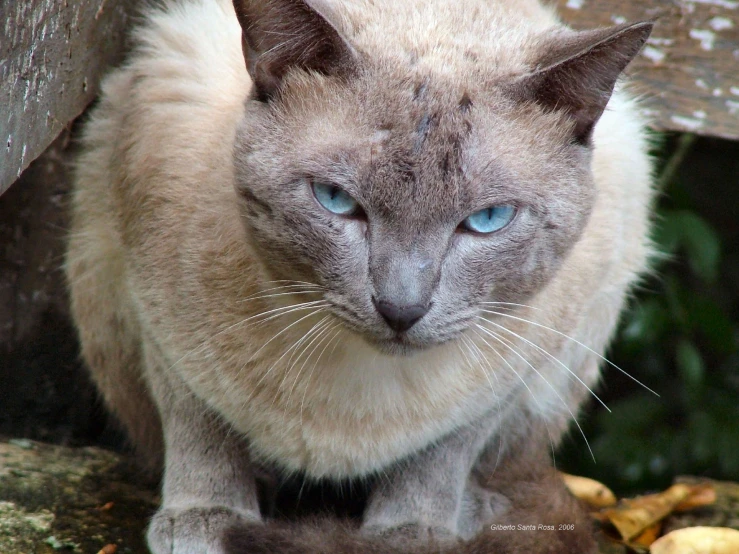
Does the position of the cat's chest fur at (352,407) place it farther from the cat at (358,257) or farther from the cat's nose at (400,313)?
the cat's nose at (400,313)

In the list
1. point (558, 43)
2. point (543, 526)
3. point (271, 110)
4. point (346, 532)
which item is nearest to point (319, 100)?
point (271, 110)

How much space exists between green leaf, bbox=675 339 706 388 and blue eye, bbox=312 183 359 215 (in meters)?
1.88

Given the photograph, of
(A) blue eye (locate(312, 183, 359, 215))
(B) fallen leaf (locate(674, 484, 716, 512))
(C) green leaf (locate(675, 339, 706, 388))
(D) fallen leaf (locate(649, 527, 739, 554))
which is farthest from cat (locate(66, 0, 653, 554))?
(C) green leaf (locate(675, 339, 706, 388))

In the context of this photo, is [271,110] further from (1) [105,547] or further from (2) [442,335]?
(1) [105,547]

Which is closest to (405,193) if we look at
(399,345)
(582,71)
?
(399,345)

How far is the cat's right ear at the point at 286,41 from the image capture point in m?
1.67

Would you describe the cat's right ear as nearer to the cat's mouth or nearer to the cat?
the cat

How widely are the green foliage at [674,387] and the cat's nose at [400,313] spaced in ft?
5.50

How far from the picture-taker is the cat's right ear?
167 cm

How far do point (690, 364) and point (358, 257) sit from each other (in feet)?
6.17

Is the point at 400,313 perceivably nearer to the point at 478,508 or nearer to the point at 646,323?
the point at 478,508

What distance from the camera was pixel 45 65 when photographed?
6.68ft

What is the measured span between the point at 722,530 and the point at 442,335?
1.13m

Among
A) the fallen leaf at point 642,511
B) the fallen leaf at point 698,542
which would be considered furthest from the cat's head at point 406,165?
the fallen leaf at point 642,511
